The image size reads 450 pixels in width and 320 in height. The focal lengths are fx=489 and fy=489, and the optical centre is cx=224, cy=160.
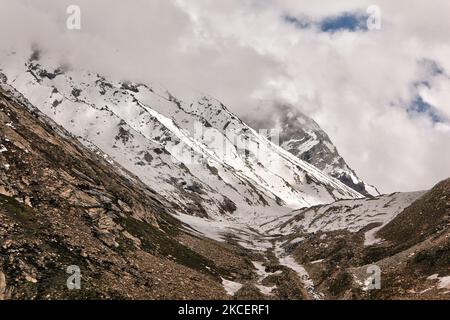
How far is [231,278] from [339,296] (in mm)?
14116

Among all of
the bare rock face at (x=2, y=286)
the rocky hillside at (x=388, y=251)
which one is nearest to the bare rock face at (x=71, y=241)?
the bare rock face at (x=2, y=286)

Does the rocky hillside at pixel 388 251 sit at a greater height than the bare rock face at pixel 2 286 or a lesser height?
greater

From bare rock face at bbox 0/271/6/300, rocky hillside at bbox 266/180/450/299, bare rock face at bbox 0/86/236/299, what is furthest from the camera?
rocky hillside at bbox 266/180/450/299

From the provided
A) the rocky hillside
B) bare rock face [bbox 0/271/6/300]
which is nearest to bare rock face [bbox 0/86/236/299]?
bare rock face [bbox 0/271/6/300]

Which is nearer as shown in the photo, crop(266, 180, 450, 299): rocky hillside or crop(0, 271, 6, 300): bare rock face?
crop(0, 271, 6, 300): bare rock face

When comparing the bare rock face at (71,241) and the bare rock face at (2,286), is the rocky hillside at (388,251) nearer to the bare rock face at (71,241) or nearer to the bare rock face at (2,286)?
the bare rock face at (71,241)

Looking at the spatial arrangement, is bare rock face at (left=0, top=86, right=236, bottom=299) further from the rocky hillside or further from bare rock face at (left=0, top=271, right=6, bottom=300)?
the rocky hillside

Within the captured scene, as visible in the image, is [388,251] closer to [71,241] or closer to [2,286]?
[71,241]

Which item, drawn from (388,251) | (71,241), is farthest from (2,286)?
(388,251)

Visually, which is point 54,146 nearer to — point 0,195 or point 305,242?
point 0,195

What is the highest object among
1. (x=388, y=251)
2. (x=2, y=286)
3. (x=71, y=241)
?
(x=388, y=251)

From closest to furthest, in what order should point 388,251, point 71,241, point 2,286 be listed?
point 2,286 < point 71,241 < point 388,251
